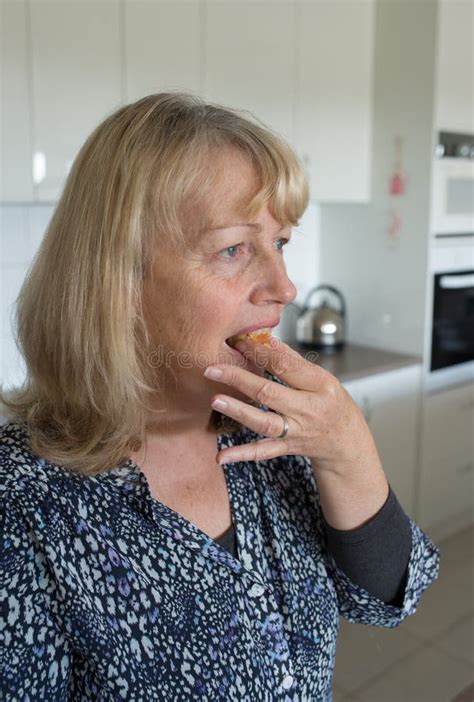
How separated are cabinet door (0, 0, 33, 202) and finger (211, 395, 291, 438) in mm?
1489

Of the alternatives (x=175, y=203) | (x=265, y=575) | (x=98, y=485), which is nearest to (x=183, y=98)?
(x=175, y=203)

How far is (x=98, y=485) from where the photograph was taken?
2.80 ft

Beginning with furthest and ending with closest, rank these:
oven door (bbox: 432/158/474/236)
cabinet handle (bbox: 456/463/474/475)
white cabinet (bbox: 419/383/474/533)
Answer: cabinet handle (bbox: 456/463/474/475) → white cabinet (bbox: 419/383/474/533) → oven door (bbox: 432/158/474/236)

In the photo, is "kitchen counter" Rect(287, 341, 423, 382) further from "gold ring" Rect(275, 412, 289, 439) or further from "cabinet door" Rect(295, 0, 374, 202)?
"gold ring" Rect(275, 412, 289, 439)

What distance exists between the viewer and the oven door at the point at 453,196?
2799 mm

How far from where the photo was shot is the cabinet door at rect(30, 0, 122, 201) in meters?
1.98

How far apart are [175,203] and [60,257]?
0.57ft

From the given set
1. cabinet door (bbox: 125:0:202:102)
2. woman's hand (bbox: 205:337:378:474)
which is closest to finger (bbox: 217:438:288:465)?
woman's hand (bbox: 205:337:378:474)

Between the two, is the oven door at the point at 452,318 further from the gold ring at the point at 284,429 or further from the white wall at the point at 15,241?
the gold ring at the point at 284,429

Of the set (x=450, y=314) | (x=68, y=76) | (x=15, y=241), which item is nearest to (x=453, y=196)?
(x=450, y=314)

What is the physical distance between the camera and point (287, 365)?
33.4 inches

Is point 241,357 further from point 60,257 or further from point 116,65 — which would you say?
point 116,65

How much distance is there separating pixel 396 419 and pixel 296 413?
2.16 meters

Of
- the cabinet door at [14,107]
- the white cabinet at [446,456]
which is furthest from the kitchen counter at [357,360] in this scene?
the cabinet door at [14,107]
